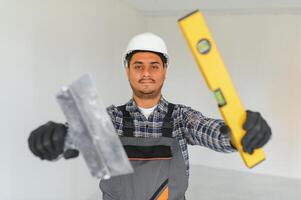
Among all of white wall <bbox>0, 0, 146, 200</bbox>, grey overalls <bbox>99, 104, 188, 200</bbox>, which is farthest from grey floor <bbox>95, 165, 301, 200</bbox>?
grey overalls <bbox>99, 104, 188, 200</bbox>

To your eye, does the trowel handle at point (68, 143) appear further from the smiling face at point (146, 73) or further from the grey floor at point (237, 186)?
the grey floor at point (237, 186)

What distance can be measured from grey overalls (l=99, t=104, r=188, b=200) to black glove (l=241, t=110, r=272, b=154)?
44 cm

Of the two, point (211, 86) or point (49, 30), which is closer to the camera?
point (211, 86)

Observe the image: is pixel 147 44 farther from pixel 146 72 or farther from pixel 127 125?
pixel 127 125

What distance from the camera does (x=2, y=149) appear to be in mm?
2053

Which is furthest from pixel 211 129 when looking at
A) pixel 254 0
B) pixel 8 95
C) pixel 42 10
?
pixel 254 0

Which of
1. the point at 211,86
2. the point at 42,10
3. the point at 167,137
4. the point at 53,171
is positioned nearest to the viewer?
the point at 211,86

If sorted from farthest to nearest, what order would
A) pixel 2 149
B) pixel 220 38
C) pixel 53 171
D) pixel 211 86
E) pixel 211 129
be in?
pixel 220 38 → pixel 53 171 → pixel 2 149 → pixel 211 129 → pixel 211 86

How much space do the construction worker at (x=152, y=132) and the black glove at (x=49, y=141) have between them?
0.38m

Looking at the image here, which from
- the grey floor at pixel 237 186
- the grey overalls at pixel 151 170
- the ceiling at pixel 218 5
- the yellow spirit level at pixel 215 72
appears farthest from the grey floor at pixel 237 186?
the yellow spirit level at pixel 215 72

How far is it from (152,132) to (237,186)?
2404 mm

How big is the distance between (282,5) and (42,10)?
234 cm

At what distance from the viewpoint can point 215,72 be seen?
3.25 feet

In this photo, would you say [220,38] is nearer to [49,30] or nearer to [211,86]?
[49,30]
